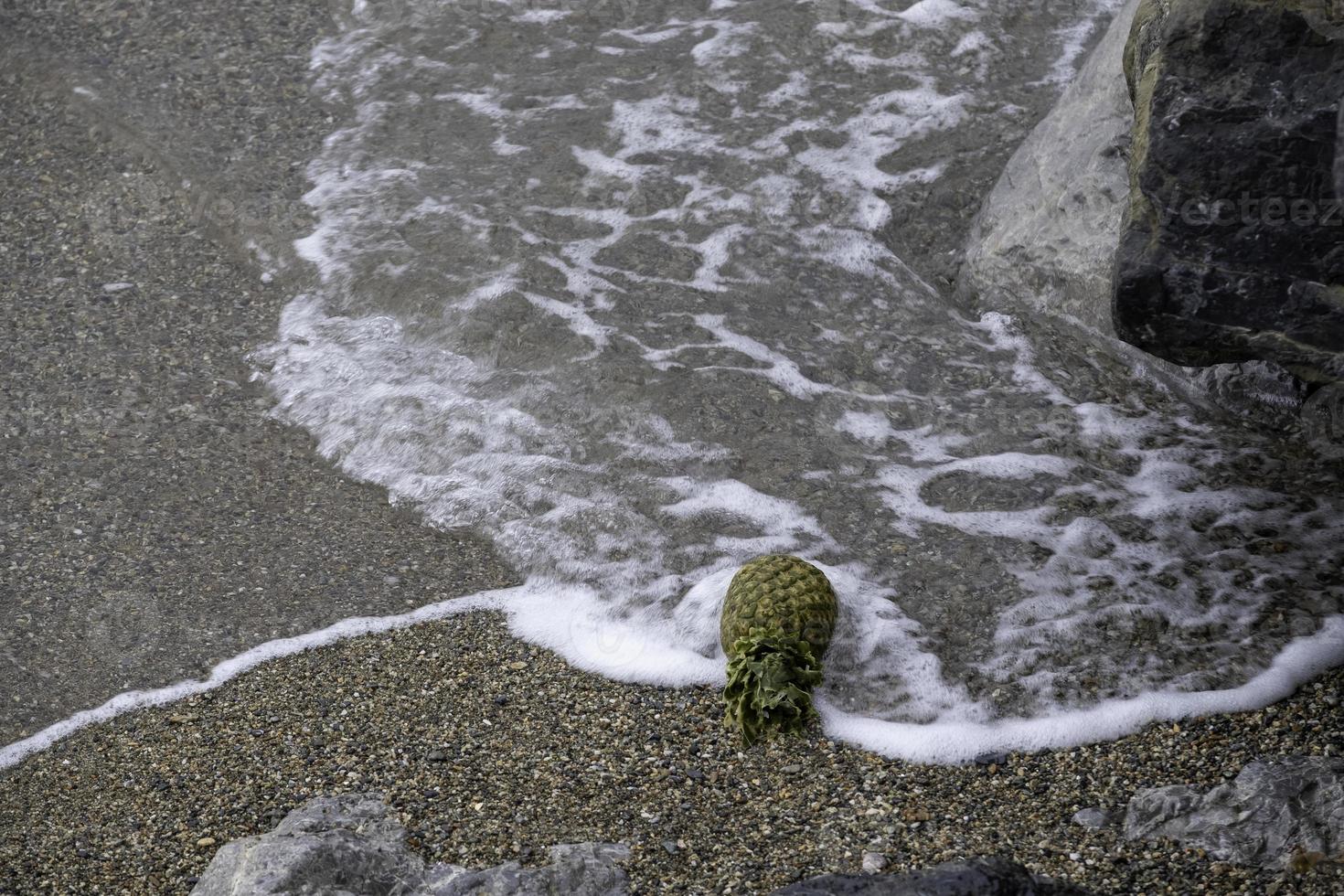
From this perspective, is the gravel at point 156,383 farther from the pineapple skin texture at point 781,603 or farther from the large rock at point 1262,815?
the large rock at point 1262,815

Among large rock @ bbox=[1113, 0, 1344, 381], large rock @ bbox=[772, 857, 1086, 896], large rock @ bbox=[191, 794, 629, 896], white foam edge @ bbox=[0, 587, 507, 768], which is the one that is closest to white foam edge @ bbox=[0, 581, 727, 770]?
white foam edge @ bbox=[0, 587, 507, 768]

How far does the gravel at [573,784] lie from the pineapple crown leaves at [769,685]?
0.05 meters

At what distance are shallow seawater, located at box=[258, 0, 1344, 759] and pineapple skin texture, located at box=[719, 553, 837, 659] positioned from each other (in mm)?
123

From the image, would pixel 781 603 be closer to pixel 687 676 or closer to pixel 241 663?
pixel 687 676

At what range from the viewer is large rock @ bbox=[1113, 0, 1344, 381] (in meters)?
2.88

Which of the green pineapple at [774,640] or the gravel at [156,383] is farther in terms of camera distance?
the gravel at [156,383]

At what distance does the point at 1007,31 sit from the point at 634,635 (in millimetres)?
4213

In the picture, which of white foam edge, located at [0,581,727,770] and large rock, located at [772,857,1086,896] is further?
white foam edge, located at [0,581,727,770]

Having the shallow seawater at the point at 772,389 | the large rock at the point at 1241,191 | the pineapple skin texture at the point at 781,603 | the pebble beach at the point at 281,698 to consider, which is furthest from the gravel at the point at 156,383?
the large rock at the point at 1241,191

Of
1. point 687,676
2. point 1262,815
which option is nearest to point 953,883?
point 1262,815

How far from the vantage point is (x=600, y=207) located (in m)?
5.16

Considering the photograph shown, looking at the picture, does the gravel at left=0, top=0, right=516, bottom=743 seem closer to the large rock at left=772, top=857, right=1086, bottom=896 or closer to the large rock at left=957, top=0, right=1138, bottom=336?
the large rock at left=772, top=857, right=1086, bottom=896

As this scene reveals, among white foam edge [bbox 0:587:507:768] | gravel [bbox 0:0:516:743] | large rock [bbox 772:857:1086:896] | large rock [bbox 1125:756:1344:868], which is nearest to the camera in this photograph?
large rock [bbox 772:857:1086:896]

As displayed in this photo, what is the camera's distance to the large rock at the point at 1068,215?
4.45 meters
